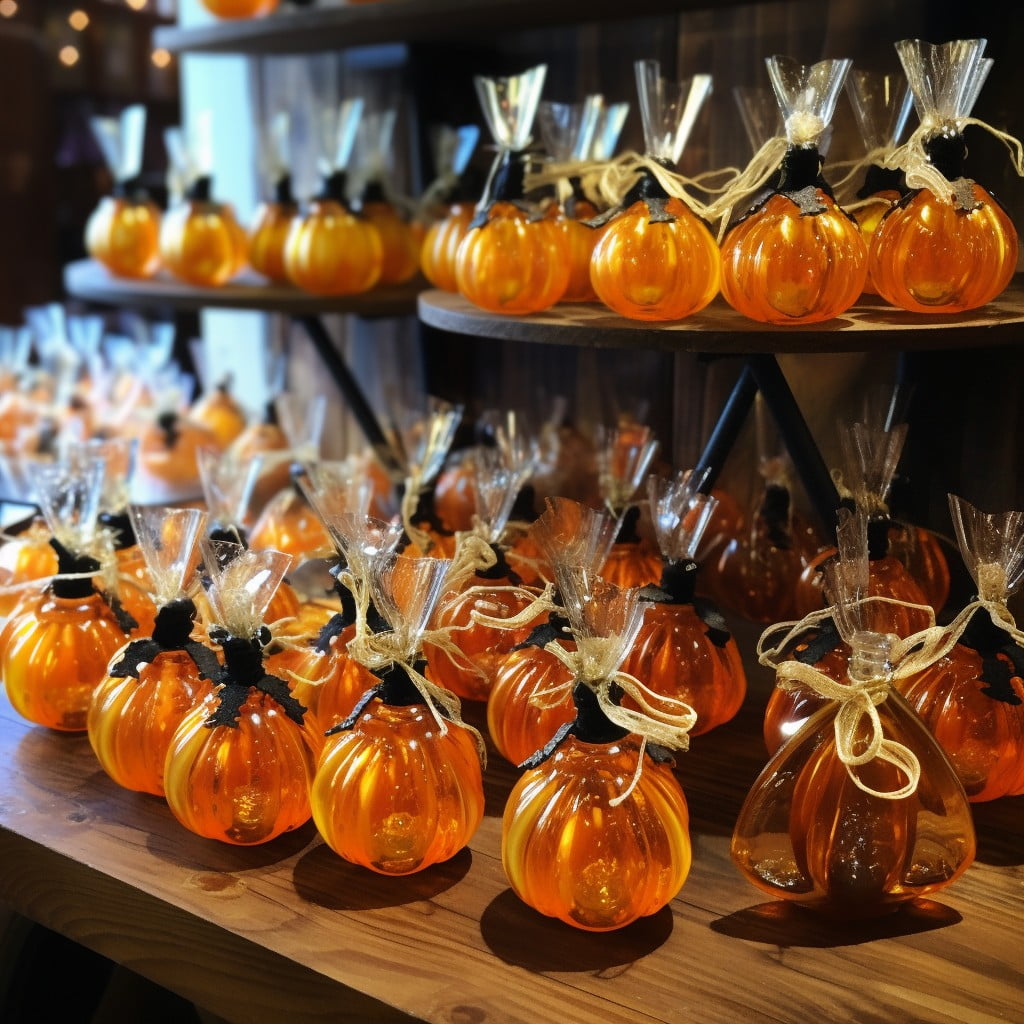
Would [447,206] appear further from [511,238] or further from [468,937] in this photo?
[468,937]

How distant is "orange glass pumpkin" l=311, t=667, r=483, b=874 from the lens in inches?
43.6

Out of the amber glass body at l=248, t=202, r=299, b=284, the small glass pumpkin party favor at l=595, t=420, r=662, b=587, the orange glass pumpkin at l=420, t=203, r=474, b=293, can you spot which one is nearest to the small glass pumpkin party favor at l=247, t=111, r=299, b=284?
the amber glass body at l=248, t=202, r=299, b=284

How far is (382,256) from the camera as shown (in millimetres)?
1932

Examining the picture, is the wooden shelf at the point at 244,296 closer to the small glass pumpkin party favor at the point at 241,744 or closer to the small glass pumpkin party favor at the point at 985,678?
the small glass pumpkin party favor at the point at 241,744

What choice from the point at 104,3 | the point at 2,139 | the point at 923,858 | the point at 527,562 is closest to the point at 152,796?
the point at 527,562

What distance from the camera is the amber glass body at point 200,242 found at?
77.8 inches

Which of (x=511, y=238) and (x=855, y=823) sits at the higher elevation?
(x=511, y=238)

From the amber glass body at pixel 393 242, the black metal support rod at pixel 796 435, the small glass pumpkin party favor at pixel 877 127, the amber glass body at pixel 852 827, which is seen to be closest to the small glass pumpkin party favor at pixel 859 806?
the amber glass body at pixel 852 827

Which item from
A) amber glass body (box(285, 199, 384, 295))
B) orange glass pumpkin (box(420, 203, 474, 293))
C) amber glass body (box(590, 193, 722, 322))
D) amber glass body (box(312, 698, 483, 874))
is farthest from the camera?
amber glass body (box(285, 199, 384, 295))

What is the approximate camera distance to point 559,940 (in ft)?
3.49

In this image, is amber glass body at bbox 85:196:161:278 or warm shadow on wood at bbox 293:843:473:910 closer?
warm shadow on wood at bbox 293:843:473:910

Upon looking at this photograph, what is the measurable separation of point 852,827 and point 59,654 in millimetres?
879

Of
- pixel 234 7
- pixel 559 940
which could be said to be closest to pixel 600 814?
pixel 559 940

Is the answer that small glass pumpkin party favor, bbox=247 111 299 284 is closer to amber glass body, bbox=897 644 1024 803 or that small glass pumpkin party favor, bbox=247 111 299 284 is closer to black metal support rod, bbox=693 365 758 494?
black metal support rod, bbox=693 365 758 494
